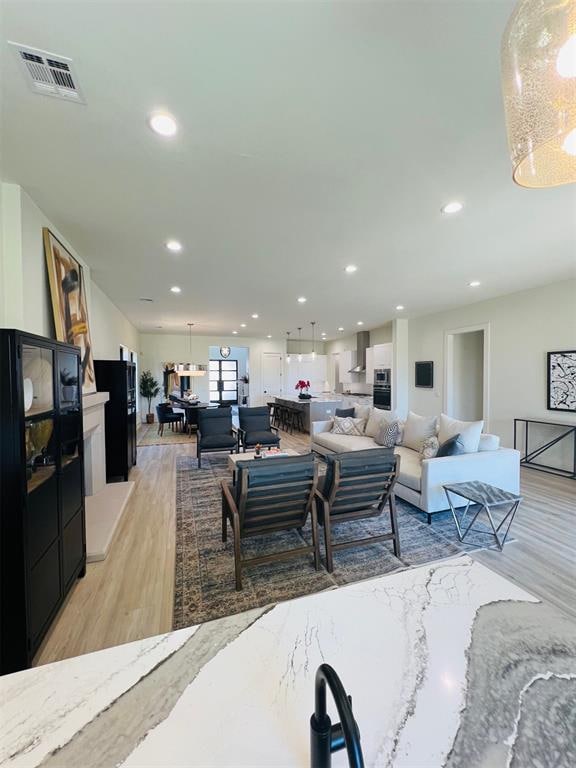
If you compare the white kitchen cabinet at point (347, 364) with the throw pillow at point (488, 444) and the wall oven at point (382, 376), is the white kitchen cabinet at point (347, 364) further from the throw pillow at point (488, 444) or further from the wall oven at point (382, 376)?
the throw pillow at point (488, 444)

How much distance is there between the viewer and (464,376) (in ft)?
23.9

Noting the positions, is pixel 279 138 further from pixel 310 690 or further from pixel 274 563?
pixel 274 563

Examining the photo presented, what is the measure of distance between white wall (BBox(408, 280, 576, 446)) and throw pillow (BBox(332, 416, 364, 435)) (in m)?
2.72

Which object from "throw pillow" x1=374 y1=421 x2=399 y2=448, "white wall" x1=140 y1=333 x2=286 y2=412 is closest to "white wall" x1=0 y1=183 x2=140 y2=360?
"throw pillow" x1=374 y1=421 x2=399 y2=448

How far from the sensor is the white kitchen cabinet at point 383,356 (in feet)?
27.2

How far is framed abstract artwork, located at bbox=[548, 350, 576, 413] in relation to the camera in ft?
15.5

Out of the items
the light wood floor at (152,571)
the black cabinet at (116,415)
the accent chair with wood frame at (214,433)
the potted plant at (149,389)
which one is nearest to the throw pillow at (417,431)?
the light wood floor at (152,571)

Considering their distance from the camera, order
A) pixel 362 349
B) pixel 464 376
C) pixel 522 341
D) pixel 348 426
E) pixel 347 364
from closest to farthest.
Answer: pixel 348 426, pixel 522 341, pixel 464 376, pixel 362 349, pixel 347 364

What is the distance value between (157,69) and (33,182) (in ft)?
4.96

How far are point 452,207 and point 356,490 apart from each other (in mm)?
2504

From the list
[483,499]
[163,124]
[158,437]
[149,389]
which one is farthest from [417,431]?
[149,389]

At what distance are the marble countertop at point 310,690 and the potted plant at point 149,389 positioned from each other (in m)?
10.2

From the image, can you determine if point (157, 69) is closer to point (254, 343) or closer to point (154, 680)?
point (154, 680)

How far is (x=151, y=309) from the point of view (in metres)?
6.72
